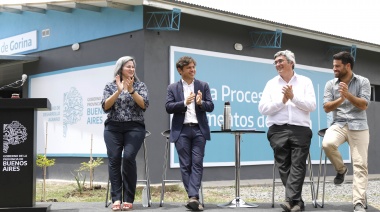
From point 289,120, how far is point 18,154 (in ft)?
9.53

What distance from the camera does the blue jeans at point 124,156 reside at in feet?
20.5

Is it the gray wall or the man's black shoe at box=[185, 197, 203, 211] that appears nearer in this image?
the man's black shoe at box=[185, 197, 203, 211]

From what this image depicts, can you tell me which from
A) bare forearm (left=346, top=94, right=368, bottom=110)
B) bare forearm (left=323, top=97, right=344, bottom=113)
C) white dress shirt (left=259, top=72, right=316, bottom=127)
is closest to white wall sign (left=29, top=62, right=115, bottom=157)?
white dress shirt (left=259, top=72, right=316, bottom=127)

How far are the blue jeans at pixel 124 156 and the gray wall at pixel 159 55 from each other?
4523mm

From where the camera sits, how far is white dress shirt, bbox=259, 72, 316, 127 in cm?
605

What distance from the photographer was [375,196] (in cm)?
993

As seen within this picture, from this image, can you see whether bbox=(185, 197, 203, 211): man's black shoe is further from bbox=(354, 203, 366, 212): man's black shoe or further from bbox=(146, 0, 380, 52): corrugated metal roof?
bbox=(146, 0, 380, 52): corrugated metal roof

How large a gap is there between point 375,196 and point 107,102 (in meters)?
5.89

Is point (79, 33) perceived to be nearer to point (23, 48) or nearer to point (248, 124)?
point (23, 48)

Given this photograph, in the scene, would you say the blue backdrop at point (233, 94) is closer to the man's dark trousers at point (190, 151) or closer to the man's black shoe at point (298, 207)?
the man's dark trousers at point (190, 151)

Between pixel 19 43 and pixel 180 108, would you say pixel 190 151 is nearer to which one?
pixel 180 108

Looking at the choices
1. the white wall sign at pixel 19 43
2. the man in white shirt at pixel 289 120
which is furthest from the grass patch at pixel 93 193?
the white wall sign at pixel 19 43

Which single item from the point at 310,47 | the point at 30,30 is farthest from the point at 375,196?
the point at 30,30

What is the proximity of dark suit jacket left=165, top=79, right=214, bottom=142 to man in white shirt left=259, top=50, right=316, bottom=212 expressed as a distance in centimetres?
71
